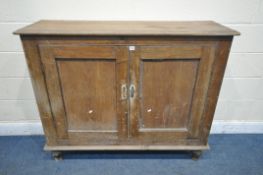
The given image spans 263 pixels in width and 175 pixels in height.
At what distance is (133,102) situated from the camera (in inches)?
48.1

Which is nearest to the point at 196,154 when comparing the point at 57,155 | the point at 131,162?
the point at 131,162

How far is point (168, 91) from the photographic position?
3.94 feet

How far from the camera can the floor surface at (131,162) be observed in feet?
4.65

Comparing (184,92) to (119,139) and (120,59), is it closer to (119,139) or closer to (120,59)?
(120,59)

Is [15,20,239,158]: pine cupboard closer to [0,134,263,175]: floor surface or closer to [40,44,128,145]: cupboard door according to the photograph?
[40,44,128,145]: cupboard door

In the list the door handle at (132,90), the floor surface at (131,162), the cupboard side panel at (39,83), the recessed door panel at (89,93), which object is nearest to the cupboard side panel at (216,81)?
the floor surface at (131,162)

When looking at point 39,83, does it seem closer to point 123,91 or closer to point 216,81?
point 123,91

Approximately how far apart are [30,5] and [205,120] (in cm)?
143

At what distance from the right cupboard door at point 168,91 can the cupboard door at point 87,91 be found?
9cm

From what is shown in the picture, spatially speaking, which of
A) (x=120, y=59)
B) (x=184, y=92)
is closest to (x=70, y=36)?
(x=120, y=59)

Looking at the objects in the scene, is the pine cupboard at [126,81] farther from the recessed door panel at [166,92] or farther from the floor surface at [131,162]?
the floor surface at [131,162]

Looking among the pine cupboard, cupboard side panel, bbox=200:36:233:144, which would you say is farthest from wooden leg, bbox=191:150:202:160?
cupboard side panel, bbox=200:36:233:144

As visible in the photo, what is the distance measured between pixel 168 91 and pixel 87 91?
508 millimetres

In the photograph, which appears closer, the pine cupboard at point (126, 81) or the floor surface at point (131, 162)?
the pine cupboard at point (126, 81)
